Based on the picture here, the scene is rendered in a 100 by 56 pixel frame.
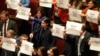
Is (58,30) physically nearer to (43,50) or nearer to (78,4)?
(43,50)

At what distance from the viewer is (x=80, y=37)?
600 centimetres

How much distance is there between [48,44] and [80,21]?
85cm

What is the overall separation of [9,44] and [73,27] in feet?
4.39

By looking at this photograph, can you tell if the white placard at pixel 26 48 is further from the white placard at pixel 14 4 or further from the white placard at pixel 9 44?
the white placard at pixel 14 4

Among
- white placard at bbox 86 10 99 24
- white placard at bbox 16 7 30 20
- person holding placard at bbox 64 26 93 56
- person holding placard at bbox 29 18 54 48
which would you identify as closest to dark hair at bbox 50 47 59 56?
person holding placard at bbox 64 26 93 56

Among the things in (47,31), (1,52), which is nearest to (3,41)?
(1,52)

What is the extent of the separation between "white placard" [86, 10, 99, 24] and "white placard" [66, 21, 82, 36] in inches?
7.5

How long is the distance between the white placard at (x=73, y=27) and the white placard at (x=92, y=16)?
0.19 metres

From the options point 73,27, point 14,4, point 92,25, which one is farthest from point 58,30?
point 14,4

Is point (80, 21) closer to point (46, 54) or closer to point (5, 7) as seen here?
point (46, 54)

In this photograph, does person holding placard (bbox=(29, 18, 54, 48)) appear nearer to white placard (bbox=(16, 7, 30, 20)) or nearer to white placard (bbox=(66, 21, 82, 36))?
white placard (bbox=(16, 7, 30, 20))

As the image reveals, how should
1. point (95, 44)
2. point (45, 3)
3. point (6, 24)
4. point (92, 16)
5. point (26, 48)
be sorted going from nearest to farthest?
point (95, 44) → point (92, 16) → point (26, 48) → point (45, 3) → point (6, 24)

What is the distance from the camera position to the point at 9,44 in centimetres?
664

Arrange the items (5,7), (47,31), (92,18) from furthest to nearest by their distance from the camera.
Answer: (5,7)
(47,31)
(92,18)
